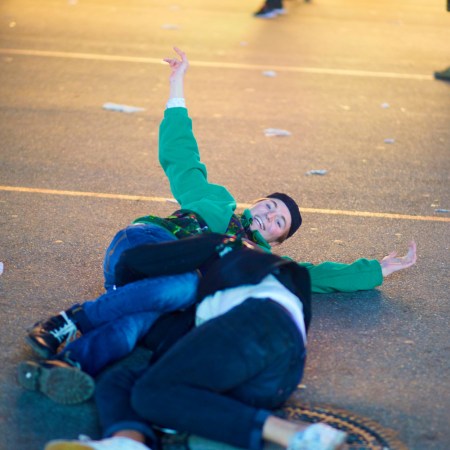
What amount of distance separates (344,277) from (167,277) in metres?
1.12

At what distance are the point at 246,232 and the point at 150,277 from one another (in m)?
0.73

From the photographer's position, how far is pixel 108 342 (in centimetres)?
386

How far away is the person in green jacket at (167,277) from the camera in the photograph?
3.82m

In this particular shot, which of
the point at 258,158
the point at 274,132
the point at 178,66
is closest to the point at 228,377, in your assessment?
the point at 178,66

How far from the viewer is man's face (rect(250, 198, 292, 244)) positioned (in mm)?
4645

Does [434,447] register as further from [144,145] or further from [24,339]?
[144,145]

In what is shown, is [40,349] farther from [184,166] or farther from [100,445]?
[184,166]

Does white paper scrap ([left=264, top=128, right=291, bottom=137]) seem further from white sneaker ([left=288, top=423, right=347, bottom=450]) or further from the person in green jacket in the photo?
white sneaker ([left=288, top=423, right=347, bottom=450])

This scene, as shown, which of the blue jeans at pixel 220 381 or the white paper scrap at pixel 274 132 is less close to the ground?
the blue jeans at pixel 220 381

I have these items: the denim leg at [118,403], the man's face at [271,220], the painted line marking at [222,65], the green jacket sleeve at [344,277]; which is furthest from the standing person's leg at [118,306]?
the painted line marking at [222,65]

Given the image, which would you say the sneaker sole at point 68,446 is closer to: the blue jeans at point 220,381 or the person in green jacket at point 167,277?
the blue jeans at point 220,381

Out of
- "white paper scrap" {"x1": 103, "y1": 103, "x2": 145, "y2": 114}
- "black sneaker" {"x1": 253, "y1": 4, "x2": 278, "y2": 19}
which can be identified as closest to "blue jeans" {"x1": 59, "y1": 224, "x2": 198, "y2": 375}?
"white paper scrap" {"x1": 103, "y1": 103, "x2": 145, "y2": 114}

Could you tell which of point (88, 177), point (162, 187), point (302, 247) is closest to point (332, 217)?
point (302, 247)

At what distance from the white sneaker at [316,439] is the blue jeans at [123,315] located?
978mm
